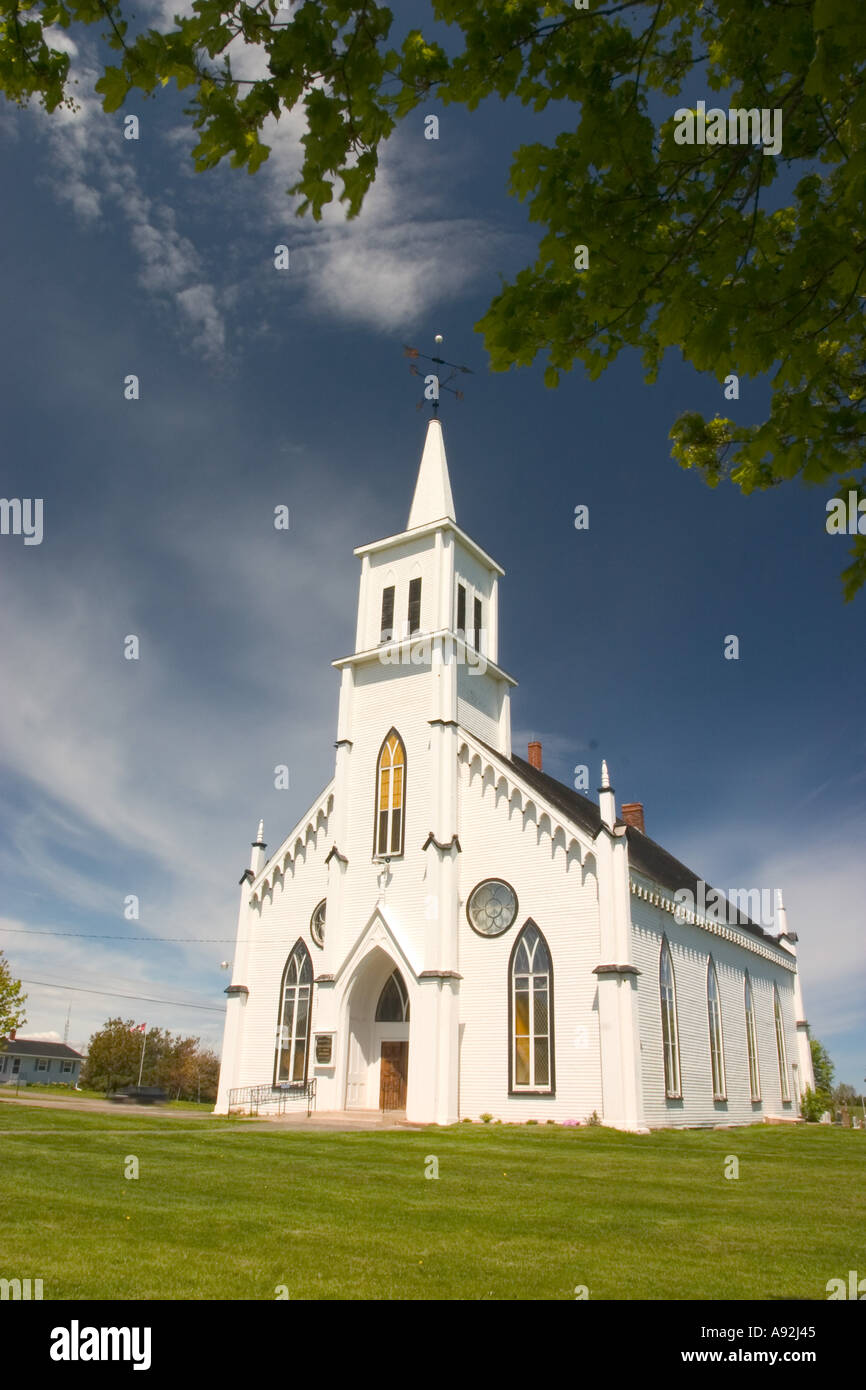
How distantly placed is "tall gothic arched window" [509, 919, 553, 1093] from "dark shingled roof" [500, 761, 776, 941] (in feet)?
15.4

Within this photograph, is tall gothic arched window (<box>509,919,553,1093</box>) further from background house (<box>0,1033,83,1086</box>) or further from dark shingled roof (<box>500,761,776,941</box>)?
background house (<box>0,1033,83,1086</box>)

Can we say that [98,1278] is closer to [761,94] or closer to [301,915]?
[761,94]

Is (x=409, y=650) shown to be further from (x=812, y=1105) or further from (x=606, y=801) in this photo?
(x=812, y=1105)

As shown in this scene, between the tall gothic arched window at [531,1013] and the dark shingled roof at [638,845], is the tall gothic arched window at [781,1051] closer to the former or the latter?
the dark shingled roof at [638,845]

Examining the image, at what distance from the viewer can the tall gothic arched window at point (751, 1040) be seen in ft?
118

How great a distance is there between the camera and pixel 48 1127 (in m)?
18.8

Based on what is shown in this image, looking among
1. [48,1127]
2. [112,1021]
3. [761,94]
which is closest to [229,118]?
[761,94]

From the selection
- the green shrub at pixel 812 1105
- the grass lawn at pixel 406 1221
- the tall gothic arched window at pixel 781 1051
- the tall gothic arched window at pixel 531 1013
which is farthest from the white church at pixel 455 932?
the grass lawn at pixel 406 1221

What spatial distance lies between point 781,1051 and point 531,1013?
2108 centimetres

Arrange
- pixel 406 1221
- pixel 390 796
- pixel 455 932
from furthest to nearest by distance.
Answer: pixel 390 796
pixel 455 932
pixel 406 1221

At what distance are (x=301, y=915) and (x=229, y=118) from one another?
29.2 metres

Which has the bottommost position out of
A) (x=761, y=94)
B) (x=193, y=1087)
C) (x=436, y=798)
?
(x=193, y=1087)

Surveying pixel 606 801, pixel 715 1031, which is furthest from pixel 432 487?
pixel 715 1031

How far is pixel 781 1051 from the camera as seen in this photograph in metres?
41.1
